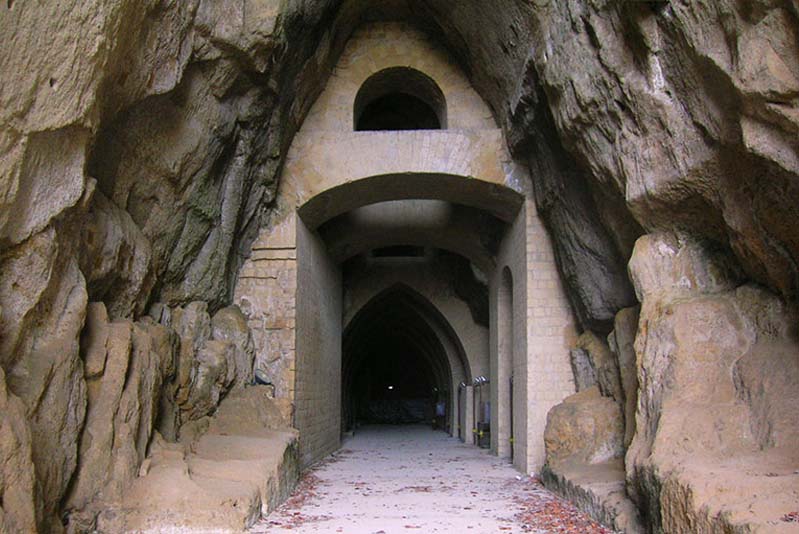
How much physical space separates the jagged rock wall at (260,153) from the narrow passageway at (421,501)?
1427 mm

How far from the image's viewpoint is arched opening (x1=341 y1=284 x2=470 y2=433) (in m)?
20.8

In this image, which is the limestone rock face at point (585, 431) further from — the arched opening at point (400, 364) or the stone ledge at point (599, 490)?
the arched opening at point (400, 364)

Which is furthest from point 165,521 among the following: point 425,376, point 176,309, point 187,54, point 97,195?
point 425,376

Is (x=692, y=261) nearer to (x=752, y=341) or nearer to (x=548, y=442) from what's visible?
(x=752, y=341)

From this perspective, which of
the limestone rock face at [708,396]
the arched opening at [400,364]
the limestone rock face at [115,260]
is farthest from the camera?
the arched opening at [400,364]

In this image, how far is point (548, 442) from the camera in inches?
396

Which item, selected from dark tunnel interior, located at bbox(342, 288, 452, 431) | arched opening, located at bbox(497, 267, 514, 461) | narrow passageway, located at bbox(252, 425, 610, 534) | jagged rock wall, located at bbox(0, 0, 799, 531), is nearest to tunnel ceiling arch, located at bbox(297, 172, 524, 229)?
jagged rock wall, located at bbox(0, 0, 799, 531)

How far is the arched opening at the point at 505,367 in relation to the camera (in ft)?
46.0

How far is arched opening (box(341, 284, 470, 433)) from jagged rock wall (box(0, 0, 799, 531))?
30.2 feet

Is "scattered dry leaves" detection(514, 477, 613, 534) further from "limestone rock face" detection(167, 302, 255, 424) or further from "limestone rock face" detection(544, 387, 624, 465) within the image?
"limestone rock face" detection(167, 302, 255, 424)

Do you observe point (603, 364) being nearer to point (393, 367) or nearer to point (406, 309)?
point (406, 309)

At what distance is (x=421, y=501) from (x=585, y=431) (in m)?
2.36

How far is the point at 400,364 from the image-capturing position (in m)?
33.8

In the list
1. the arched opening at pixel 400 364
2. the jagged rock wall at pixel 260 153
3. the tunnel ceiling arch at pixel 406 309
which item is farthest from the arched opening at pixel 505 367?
the arched opening at pixel 400 364
